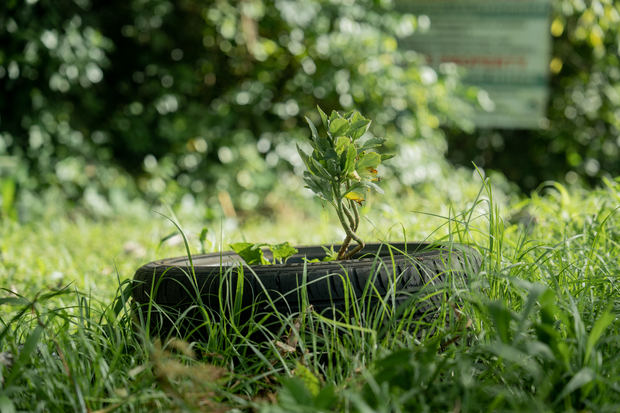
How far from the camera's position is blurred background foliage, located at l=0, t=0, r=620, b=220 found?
4.88 metres

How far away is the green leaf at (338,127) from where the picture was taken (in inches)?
57.1

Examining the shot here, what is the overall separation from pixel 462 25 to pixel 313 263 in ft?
18.7

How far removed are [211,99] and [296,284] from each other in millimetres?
4555

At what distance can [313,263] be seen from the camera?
4.80 feet

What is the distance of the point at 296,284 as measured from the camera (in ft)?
4.45

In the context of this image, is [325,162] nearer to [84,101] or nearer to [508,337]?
[508,337]

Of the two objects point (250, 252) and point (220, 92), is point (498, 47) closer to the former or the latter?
point (220, 92)

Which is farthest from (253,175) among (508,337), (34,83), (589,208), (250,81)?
(508,337)

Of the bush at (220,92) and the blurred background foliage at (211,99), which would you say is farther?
the bush at (220,92)

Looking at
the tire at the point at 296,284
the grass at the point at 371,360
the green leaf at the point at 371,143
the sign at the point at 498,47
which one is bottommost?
the grass at the point at 371,360

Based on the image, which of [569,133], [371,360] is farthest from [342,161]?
[569,133]

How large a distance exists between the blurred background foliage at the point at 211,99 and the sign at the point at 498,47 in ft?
2.52

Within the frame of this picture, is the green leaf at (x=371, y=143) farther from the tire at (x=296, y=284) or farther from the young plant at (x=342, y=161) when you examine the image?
the tire at (x=296, y=284)

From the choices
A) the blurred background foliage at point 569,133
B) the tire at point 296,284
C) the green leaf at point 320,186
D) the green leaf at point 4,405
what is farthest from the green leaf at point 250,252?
the blurred background foliage at point 569,133
